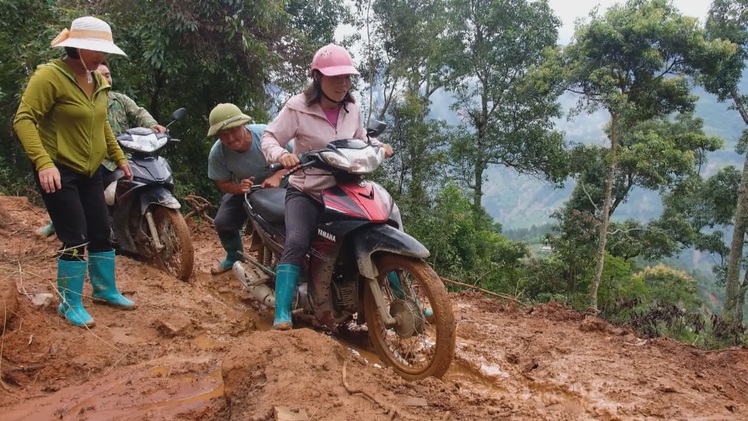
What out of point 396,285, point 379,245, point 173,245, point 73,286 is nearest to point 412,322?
point 396,285

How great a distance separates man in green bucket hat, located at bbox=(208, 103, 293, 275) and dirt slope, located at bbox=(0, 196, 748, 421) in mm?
701

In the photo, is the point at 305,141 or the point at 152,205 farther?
the point at 152,205

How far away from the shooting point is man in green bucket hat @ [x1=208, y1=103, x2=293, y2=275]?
418 centimetres

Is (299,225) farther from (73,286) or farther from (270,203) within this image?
(73,286)

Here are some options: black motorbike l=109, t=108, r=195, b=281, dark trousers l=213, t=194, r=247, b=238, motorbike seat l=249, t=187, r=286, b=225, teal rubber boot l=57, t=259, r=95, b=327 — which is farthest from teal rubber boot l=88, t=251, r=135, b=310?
motorbike seat l=249, t=187, r=286, b=225

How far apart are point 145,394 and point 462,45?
20312mm

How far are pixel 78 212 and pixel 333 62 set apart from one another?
2018 mm

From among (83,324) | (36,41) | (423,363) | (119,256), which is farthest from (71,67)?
(36,41)

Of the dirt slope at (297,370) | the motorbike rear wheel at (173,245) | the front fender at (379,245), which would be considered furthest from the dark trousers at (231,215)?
the front fender at (379,245)

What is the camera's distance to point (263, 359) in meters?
2.45

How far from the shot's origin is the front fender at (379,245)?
302 cm

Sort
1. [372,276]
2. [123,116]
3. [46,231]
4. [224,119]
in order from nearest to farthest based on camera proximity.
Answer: [372,276]
[224,119]
[123,116]
[46,231]

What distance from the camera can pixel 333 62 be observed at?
330 centimetres

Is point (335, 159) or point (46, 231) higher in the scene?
point (335, 159)
